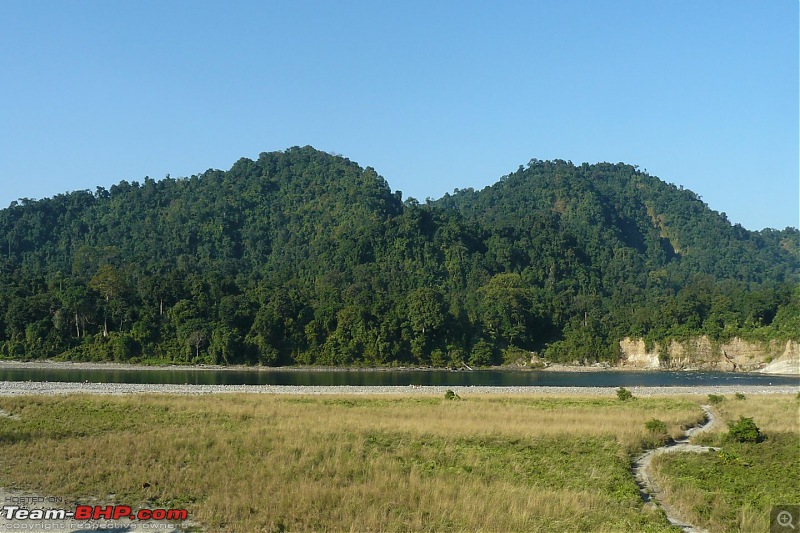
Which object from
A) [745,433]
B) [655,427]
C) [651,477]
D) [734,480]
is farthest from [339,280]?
[734,480]

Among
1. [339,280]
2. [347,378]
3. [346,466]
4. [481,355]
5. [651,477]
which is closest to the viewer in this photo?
[346,466]

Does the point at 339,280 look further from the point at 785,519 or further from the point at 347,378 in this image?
the point at 785,519

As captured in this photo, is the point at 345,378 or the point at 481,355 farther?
the point at 481,355

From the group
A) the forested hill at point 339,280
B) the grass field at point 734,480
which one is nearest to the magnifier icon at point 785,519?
the grass field at point 734,480

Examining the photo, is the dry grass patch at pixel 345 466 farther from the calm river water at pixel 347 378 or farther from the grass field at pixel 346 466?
the calm river water at pixel 347 378

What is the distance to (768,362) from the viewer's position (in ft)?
314

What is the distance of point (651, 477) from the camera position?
19078 mm

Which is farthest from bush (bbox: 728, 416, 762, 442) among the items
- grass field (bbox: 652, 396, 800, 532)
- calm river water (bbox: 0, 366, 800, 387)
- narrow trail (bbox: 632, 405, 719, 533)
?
calm river water (bbox: 0, 366, 800, 387)

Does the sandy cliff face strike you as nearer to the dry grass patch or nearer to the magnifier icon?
the dry grass patch

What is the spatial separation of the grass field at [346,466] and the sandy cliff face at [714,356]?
71.2m

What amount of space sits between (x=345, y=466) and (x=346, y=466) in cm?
3

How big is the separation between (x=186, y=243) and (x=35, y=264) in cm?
3040

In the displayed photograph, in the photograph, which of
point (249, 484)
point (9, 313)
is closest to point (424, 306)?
point (9, 313)

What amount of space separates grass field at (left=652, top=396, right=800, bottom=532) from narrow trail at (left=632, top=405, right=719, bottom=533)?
212mm
